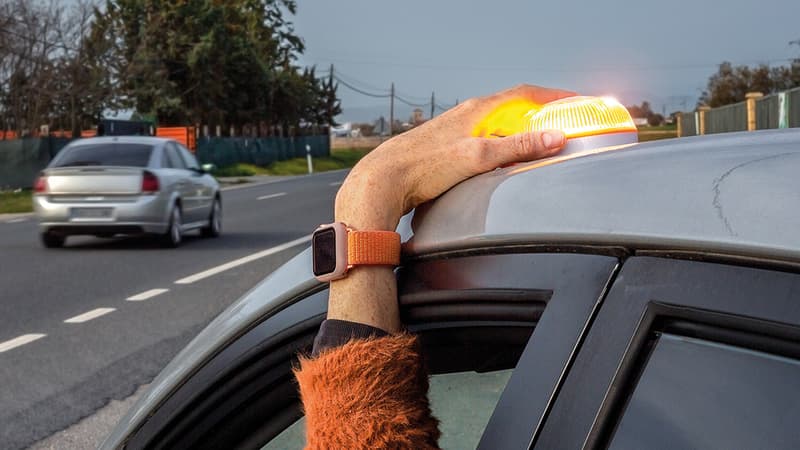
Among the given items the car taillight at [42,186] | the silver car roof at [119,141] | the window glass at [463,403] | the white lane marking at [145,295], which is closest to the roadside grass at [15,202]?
the silver car roof at [119,141]

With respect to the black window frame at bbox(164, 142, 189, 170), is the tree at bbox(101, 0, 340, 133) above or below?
above

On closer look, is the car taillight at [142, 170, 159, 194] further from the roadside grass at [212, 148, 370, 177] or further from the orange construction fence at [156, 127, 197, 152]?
the orange construction fence at [156, 127, 197, 152]

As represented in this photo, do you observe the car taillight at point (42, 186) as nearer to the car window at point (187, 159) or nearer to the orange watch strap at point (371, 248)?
the car window at point (187, 159)

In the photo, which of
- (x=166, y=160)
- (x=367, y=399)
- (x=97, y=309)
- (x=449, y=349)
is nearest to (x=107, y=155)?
(x=166, y=160)

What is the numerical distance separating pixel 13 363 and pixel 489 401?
5911 mm

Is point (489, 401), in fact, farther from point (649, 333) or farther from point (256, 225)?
point (256, 225)

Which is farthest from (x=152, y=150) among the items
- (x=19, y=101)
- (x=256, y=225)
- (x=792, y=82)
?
(x=19, y=101)

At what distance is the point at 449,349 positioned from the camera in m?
1.62

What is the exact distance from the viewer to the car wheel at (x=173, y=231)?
14.4 metres

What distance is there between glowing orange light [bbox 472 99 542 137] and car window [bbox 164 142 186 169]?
14.0 metres

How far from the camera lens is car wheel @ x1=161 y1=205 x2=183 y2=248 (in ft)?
47.2

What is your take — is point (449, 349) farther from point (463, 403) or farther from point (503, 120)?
point (503, 120)

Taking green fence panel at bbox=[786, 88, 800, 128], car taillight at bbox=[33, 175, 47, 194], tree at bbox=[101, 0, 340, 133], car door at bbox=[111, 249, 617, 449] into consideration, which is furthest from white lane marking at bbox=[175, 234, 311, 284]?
tree at bbox=[101, 0, 340, 133]

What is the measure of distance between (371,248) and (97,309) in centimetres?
807
